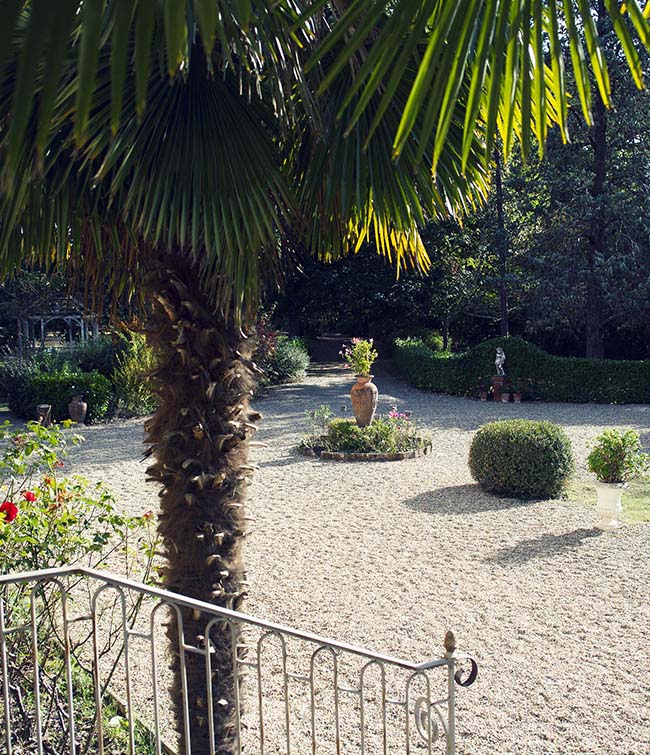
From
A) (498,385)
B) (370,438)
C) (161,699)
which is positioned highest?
(498,385)

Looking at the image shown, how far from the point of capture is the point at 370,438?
13695mm

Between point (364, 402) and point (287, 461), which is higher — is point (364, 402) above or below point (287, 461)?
above

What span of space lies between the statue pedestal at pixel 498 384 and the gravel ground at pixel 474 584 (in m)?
7.10

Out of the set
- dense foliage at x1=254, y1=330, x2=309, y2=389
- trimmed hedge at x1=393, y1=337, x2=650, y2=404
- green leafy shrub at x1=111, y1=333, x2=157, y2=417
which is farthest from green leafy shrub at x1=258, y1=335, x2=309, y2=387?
trimmed hedge at x1=393, y1=337, x2=650, y2=404

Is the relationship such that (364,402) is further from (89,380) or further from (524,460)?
(89,380)

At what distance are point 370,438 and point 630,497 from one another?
4456 mm

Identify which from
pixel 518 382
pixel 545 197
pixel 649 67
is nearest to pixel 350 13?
pixel 518 382

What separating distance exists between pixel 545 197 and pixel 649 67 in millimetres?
4540

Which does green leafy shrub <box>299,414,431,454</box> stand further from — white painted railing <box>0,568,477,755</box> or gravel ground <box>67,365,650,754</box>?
white painted railing <box>0,568,477,755</box>

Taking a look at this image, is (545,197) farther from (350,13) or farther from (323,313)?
(350,13)

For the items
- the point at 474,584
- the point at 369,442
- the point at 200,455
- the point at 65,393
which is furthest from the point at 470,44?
the point at 65,393

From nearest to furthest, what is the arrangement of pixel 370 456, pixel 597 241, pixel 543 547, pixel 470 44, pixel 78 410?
pixel 470 44
pixel 543 547
pixel 370 456
pixel 78 410
pixel 597 241

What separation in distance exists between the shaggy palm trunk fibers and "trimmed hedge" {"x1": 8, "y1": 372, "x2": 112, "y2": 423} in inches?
578

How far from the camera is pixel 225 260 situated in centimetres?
333
